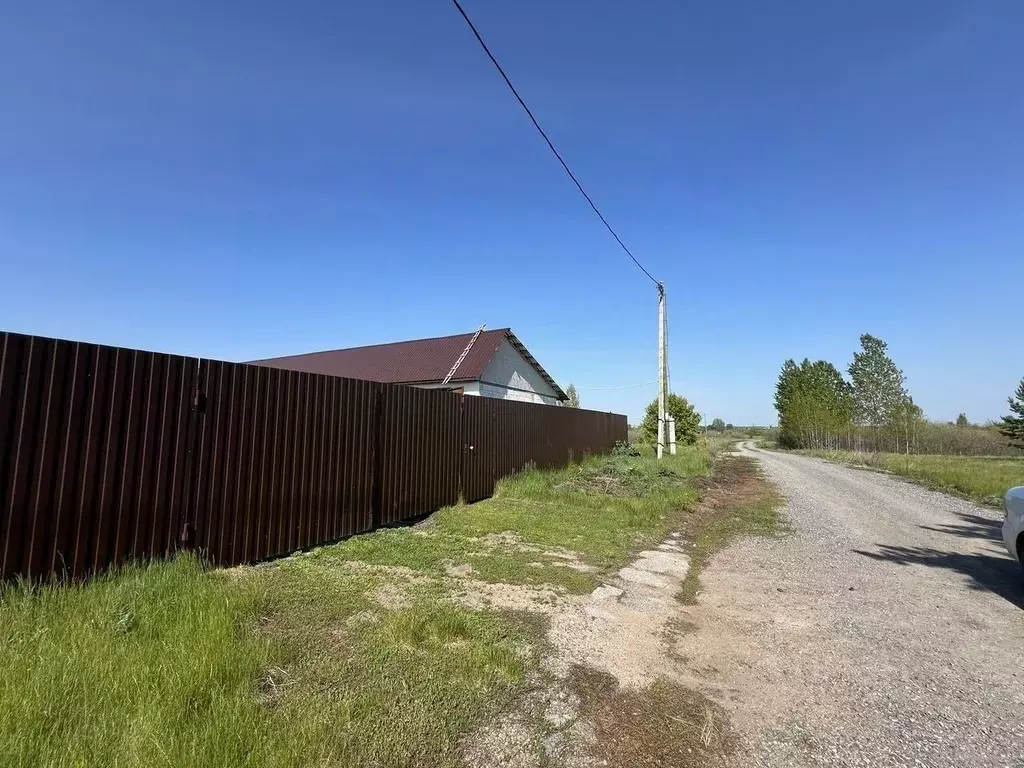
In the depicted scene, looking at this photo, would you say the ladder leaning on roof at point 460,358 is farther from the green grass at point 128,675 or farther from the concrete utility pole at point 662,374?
the green grass at point 128,675

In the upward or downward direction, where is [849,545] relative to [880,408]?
downward

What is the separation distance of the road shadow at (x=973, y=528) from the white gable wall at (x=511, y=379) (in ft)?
46.1

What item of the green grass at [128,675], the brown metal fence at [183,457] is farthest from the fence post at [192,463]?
the green grass at [128,675]

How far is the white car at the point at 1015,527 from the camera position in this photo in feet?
17.4

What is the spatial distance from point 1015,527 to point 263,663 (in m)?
7.18

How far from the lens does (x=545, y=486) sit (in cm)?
1112

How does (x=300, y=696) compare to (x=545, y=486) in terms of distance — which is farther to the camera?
(x=545, y=486)

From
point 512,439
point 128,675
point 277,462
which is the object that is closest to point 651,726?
point 128,675

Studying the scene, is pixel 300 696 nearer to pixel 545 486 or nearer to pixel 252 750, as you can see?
pixel 252 750

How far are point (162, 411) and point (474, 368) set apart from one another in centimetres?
1657

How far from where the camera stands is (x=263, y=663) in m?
2.93

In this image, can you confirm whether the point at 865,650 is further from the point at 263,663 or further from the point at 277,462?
the point at 277,462

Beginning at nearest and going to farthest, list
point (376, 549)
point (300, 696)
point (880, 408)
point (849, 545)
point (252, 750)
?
1. point (252, 750)
2. point (300, 696)
3. point (376, 549)
4. point (849, 545)
5. point (880, 408)

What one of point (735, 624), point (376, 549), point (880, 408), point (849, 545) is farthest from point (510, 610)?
point (880, 408)
